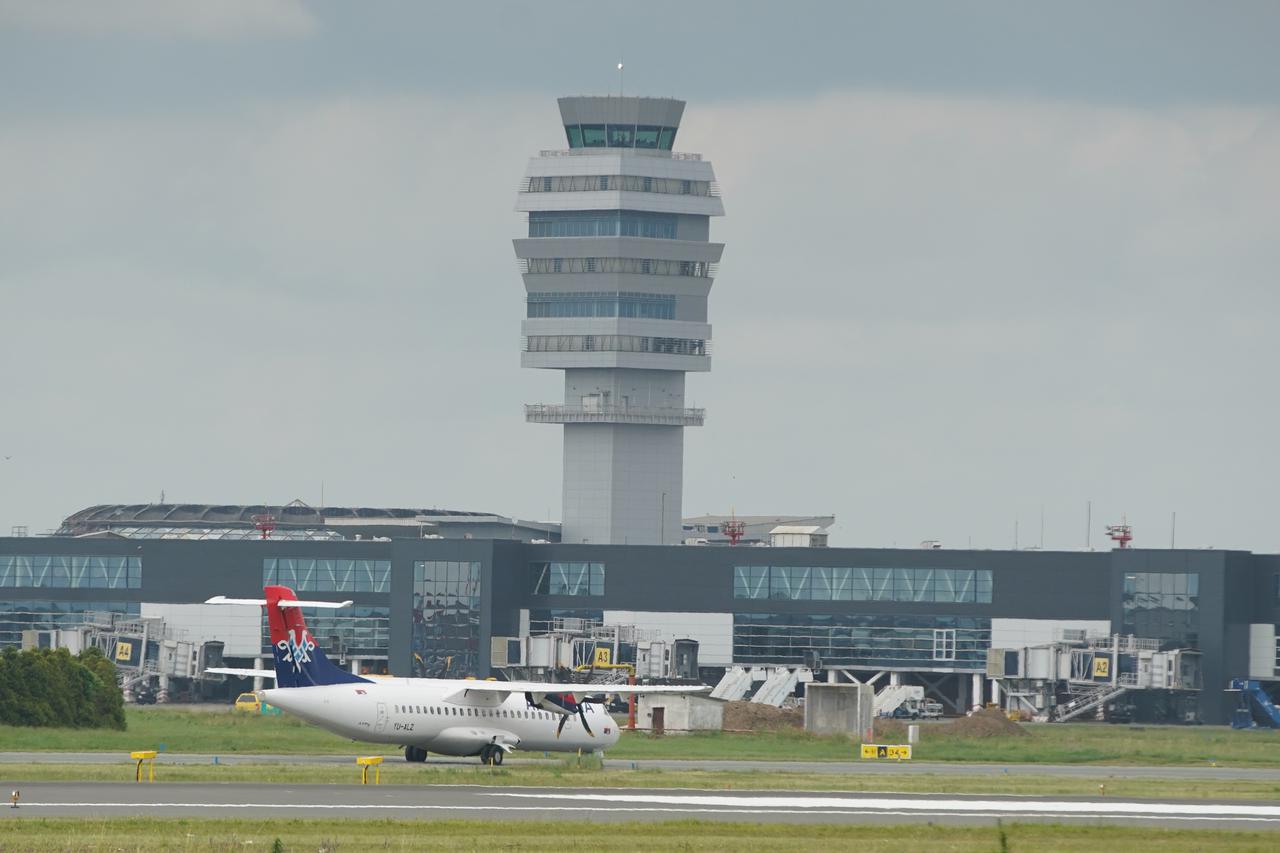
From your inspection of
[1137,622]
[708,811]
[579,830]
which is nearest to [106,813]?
[579,830]

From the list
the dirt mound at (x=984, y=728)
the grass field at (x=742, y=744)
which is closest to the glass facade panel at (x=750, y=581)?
the grass field at (x=742, y=744)

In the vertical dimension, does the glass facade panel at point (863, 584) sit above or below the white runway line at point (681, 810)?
above

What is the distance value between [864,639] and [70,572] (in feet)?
208

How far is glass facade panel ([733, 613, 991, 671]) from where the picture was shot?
16088 centimetres

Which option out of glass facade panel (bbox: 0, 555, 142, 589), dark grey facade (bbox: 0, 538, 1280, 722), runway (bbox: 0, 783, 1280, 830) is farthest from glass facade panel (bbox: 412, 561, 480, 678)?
runway (bbox: 0, 783, 1280, 830)

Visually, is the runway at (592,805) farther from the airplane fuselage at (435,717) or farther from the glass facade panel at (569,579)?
the glass facade panel at (569,579)

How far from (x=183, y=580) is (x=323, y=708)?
319ft

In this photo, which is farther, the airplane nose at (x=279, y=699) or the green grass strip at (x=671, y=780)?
the airplane nose at (x=279, y=699)

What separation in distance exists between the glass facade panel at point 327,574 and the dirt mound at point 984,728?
63159 mm

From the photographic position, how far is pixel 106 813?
2132 inches

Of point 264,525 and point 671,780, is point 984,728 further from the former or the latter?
point 264,525

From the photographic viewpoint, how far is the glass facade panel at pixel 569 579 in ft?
552

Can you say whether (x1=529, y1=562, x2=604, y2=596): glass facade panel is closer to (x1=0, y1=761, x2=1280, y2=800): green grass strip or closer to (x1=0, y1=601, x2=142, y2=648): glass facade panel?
(x1=0, y1=601, x2=142, y2=648): glass facade panel

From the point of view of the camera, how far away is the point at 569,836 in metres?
51.6
